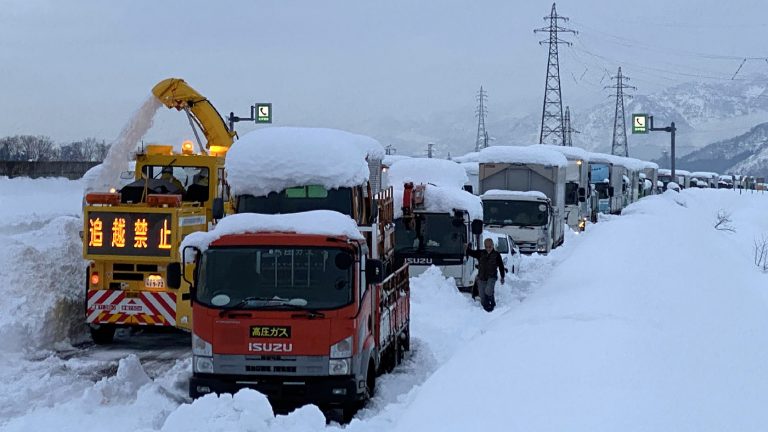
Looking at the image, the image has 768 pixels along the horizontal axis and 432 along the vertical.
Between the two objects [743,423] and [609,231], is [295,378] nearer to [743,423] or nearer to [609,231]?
[743,423]

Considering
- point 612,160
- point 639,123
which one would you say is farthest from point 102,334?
point 639,123

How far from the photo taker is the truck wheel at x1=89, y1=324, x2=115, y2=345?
16.6m

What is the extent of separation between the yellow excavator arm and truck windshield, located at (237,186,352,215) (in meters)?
7.33

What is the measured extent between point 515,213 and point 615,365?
21.6 metres

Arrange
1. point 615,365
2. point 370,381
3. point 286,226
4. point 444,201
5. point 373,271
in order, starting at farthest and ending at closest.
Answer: point 444,201 < point 370,381 < point 286,226 < point 373,271 < point 615,365

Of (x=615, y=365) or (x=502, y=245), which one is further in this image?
(x=502, y=245)

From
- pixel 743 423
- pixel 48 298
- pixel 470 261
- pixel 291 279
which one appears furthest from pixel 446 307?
pixel 743 423

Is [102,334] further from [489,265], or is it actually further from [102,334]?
[489,265]

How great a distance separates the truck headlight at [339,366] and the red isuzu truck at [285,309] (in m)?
0.01

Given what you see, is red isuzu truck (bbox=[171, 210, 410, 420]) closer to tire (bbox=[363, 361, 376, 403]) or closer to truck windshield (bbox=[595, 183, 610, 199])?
tire (bbox=[363, 361, 376, 403])

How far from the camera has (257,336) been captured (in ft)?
36.1

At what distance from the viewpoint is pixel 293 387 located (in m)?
11.0

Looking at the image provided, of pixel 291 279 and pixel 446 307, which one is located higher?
pixel 291 279

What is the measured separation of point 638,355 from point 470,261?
1350 centimetres
